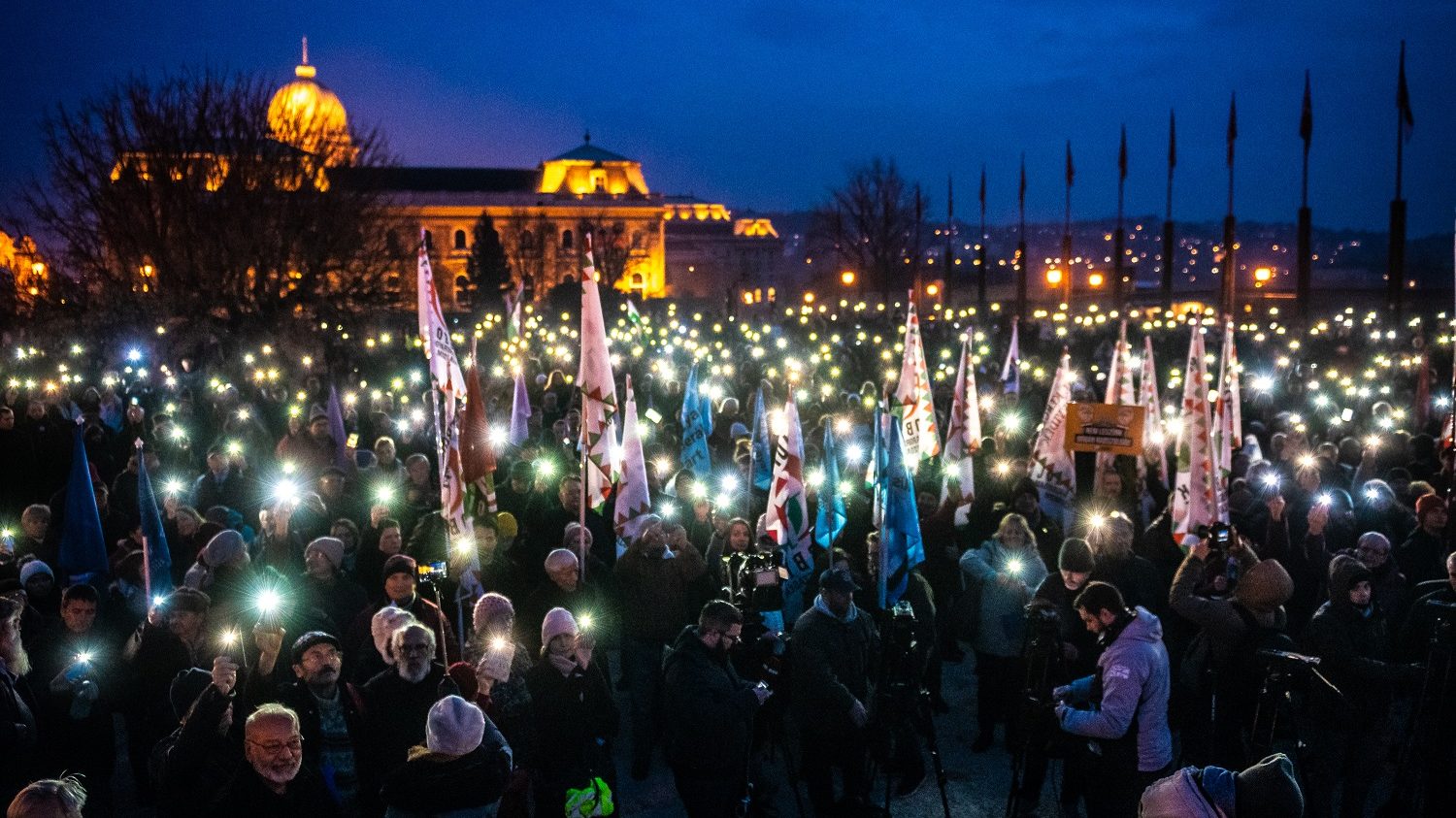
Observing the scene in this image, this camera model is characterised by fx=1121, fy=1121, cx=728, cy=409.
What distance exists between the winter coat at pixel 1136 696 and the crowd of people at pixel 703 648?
0.01m

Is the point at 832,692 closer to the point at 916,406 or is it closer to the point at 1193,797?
the point at 1193,797

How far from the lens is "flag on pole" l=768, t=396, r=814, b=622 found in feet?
27.1

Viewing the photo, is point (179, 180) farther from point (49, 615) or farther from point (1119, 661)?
point (1119, 661)

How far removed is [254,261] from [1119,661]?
26919mm

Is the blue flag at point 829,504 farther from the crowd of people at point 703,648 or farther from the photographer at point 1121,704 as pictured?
the photographer at point 1121,704

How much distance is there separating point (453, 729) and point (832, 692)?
2.10 metres

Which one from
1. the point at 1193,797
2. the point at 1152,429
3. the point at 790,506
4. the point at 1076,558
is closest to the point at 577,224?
the point at 1152,429

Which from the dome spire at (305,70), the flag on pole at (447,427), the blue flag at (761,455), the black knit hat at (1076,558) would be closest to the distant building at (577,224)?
the dome spire at (305,70)

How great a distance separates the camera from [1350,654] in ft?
18.1

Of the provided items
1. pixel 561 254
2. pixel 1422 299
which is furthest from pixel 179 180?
pixel 561 254

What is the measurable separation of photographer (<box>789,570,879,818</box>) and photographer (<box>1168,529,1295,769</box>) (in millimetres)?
1725

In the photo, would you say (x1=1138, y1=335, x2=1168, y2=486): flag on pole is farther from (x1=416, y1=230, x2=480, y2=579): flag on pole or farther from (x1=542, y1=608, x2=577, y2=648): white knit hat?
(x1=542, y1=608, x2=577, y2=648): white knit hat

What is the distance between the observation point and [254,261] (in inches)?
1089

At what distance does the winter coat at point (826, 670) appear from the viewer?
549 centimetres
